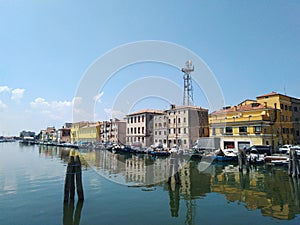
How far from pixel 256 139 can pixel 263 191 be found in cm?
2542

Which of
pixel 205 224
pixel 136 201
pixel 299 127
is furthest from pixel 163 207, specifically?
pixel 299 127

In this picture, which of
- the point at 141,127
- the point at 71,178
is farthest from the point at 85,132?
the point at 71,178

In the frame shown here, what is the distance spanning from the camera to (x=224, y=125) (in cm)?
4769

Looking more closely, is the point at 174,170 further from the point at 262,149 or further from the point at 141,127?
the point at 141,127

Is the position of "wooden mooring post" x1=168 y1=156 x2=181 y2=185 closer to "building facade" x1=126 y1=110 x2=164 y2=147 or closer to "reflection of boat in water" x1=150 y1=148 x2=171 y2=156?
"reflection of boat in water" x1=150 y1=148 x2=171 y2=156

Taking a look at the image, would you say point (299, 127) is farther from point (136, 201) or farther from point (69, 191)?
point (69, 191)

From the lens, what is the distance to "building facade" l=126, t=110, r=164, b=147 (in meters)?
64.9

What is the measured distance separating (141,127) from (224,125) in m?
25.9

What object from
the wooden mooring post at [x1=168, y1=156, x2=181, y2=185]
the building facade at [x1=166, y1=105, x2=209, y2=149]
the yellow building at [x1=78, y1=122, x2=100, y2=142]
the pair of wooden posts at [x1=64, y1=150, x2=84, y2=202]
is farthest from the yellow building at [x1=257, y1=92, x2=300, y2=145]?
the yellow building at [x1=78, y1=122, x2=100, y2=142]

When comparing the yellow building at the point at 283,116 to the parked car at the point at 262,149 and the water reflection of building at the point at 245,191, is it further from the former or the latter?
the water reflection of building at the point at 245,191

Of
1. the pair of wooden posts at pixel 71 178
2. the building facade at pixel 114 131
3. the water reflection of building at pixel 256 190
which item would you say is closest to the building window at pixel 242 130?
the water reflection of building at pixel 256 190

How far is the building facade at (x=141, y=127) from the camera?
64.9 meters

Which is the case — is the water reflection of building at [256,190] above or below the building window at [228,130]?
below

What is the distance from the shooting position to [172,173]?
69.5 ft
